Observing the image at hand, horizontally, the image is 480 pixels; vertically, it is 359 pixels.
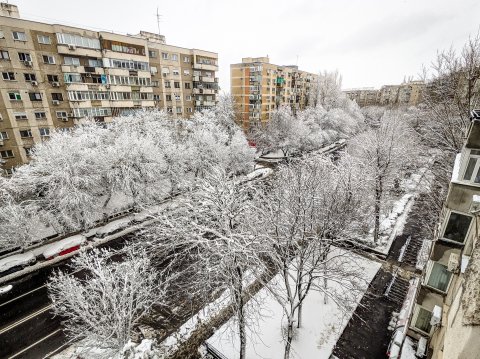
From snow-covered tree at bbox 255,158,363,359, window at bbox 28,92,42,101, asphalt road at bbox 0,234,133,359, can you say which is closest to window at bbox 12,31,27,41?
window at bbox 28,92,42,101

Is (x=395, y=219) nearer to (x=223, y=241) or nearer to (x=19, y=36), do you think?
(x=223, y=241)

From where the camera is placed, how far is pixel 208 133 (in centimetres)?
3139

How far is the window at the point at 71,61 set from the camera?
28.3 m

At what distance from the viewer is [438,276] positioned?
1071 centimetres

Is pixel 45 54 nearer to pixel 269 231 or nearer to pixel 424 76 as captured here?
pixel 269 231

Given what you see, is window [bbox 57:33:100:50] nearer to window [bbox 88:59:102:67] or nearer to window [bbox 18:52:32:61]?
window [bbox 88:59:102:67]

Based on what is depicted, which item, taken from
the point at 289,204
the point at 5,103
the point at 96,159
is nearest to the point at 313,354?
the point at 289,204

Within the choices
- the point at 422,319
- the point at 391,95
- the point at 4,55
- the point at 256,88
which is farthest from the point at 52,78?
the point at 391,95

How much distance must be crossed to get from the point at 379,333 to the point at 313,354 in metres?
4.15

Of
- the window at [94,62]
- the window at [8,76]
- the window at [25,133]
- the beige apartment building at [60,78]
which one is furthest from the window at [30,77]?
the window at [94,62]

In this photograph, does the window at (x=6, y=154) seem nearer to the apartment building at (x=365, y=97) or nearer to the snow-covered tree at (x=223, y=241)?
the snow-covered tree at (x=223, y=241)

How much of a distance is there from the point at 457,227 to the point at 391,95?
114m

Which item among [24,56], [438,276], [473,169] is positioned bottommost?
[438,276]

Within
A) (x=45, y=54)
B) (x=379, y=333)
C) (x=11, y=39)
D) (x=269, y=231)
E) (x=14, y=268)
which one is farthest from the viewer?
(x=45, y=54)
